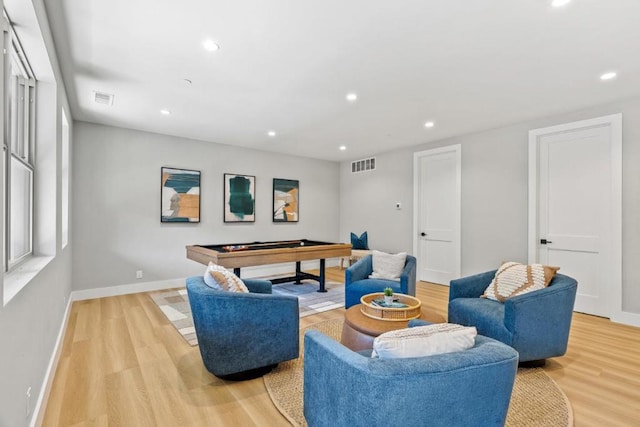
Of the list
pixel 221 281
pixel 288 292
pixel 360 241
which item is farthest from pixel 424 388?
pixel 360 241

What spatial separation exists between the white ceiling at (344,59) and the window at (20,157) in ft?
1.31

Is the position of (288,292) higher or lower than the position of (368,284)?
lower

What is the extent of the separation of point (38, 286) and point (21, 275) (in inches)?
8.1

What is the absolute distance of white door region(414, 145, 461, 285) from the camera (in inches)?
206

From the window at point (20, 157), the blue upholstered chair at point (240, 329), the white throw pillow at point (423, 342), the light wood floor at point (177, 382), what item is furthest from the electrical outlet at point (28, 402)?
the white throw pillow at point (423, 342)

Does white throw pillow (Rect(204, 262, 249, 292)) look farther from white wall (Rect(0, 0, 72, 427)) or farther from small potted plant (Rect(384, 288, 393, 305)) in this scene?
small potted plant (Rect(384, 288, 393, 305))

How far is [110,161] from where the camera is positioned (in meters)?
4.66

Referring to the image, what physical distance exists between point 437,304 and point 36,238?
14.4ft

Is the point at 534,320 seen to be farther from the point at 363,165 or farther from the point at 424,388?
the point at 363,165

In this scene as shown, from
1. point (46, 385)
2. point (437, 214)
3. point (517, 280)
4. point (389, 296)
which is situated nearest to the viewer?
point (46, 385)

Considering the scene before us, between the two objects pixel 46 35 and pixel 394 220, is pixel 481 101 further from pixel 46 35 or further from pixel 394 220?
pixel 46 35

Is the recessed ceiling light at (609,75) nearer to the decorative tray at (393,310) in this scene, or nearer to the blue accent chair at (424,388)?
the decorative tray at (393,310)

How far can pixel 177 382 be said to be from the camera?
2.30 m

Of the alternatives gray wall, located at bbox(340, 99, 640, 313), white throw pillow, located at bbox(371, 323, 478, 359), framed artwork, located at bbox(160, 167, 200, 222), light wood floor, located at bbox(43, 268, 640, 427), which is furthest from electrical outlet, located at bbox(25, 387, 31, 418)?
gray wall, located at bbox(340, 99, 640, 313)
